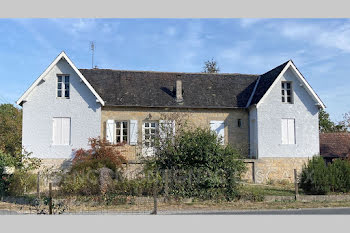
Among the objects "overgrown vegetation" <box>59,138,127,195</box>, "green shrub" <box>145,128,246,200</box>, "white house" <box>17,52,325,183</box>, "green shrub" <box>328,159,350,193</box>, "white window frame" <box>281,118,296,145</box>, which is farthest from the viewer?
"white window frame" <box>281,118,296,145</box>

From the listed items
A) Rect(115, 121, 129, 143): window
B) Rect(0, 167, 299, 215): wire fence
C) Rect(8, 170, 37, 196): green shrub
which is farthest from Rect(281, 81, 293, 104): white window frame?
Rect(8, 170, 37, 196): green shrub

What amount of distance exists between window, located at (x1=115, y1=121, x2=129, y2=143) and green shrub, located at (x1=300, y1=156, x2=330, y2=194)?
437 inches

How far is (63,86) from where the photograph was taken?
73.0 feet

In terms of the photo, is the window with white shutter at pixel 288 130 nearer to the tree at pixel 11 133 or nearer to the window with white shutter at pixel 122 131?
the window with white shutter at pixel 122 131

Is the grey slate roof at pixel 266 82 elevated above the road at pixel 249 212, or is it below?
above

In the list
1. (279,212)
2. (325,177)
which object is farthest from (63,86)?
(325,177)

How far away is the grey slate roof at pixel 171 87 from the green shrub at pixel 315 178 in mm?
7446

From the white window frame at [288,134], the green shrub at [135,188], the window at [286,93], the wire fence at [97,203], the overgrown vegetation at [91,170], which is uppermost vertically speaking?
the window at [286,93]

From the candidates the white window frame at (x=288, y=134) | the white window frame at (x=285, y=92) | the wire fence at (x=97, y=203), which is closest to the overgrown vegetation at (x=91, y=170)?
the wire fence at (x=97, y=203)

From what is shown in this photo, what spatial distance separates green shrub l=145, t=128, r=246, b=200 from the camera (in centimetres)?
1486

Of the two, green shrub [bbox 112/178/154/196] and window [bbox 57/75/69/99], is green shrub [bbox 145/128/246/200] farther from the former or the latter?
window [bbox 57/75/69/99]

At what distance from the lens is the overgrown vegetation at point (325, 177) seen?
16.3 meters

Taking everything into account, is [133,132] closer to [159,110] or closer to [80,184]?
[159,110]

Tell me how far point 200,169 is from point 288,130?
1075cm
